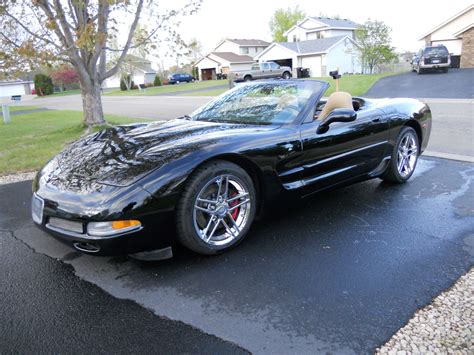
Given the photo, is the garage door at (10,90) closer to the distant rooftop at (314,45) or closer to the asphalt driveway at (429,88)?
the distant rooftop at (314,45)

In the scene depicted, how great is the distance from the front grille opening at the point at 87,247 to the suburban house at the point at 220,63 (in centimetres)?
5644

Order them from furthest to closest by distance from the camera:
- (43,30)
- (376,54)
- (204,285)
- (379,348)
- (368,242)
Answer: (376,54), (43,30), (368,242), (204,285), (379,348)

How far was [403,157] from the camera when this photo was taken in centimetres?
477

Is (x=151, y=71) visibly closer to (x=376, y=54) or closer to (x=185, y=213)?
(x=376, y=54)

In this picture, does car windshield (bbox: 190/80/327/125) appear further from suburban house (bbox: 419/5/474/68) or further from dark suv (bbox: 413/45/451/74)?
suburban house (bbox: 419/5/474/68)

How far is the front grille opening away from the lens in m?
2.62

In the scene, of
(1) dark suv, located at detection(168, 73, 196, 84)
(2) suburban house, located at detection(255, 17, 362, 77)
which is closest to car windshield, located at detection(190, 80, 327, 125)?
(2) suburban house, located at detection(255, 17, 362, 77)

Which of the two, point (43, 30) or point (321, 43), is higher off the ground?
point (321, 43)

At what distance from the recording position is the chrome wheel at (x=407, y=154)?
4707 mm

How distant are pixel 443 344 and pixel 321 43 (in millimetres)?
48103

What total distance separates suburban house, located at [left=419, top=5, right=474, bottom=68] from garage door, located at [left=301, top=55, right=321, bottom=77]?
1089cm

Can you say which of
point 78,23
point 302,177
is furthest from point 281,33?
point 302,177

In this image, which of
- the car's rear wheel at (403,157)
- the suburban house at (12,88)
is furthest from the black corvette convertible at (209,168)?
the suburban house at (12,88)

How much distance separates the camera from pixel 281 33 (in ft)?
233
